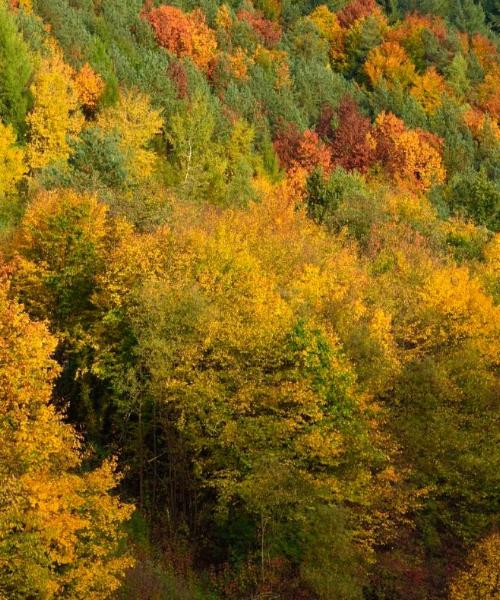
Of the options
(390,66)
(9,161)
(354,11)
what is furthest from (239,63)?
(9,161)

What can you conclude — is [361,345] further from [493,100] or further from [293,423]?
[493,100]

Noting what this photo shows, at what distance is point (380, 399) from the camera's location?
39.4m

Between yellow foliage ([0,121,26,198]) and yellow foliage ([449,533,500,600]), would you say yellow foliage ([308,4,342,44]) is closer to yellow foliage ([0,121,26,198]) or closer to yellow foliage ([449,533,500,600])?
yellow foliage ([0,121,26,198])

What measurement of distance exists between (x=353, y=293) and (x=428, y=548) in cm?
1441

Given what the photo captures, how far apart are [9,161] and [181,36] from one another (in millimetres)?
58482

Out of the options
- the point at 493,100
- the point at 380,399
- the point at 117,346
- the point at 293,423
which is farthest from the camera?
the point at 493,100

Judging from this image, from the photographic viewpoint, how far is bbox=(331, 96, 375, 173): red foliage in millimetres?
106438

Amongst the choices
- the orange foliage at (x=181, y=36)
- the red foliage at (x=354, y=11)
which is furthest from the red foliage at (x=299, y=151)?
the red foliage at (x=354, y=11)

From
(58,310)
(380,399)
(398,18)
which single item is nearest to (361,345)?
(380,399)

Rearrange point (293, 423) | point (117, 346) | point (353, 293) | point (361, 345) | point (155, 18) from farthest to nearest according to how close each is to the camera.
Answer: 1. point (155, 18)
2. point (353, 293)
3. point (361, 345)
4. point (117, 346)
5. point (293, 423)

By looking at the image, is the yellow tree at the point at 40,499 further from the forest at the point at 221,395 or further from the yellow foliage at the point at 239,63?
the yellow foliage at the point at 239,63

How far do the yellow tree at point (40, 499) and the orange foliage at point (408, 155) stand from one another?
8402 centimetres

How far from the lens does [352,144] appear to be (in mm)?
108438

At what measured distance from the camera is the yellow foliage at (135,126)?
6506 cm
